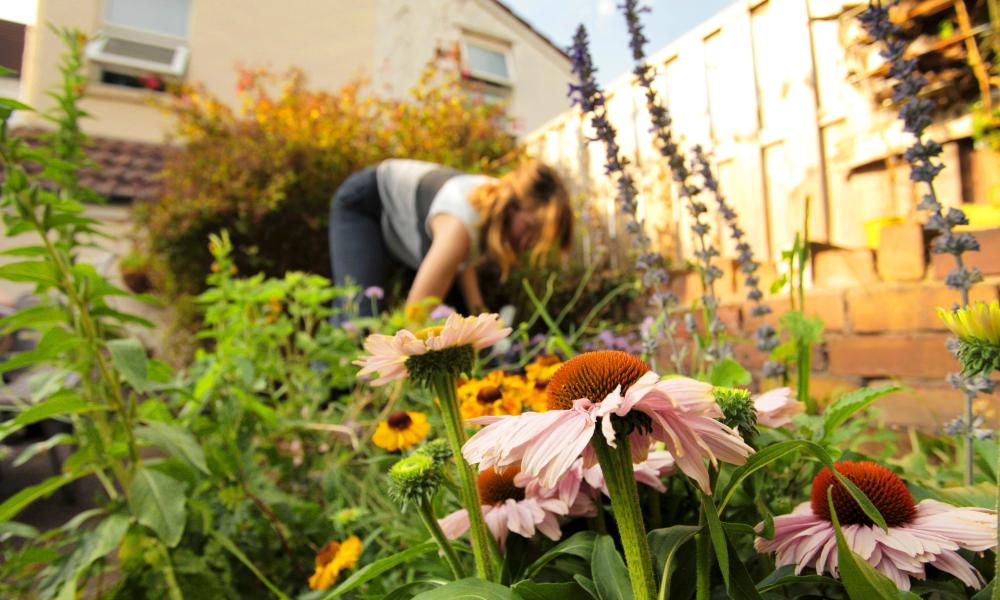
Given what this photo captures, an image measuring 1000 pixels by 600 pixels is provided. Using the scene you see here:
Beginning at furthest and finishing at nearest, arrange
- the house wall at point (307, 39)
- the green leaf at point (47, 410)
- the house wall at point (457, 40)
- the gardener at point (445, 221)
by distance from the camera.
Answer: the house wall at point (457, 40) → the house wall at point (307, 39) → the gardener at point (445, 221) → the green leaf at point (47, 410)

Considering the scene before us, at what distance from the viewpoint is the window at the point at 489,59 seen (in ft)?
23.0

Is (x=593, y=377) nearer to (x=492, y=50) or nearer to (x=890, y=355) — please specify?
(x=890, y=355)

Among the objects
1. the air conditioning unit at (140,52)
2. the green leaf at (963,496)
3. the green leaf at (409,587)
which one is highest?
the air conditioning unit at (140,52)

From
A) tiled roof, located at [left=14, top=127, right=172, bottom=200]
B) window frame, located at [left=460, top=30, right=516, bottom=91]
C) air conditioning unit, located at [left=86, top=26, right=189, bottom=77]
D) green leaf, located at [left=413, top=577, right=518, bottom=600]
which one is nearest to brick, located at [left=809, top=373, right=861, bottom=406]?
green leaf, located at [left=413, top=577, right=518, bottom=600]

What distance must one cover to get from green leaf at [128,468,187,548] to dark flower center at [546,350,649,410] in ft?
2.01

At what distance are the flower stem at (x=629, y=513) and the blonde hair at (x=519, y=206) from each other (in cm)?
209

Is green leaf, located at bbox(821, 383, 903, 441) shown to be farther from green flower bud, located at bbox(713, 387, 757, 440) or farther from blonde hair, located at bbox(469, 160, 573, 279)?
blonde hair, located at bbox(469, 160, 573, 279)

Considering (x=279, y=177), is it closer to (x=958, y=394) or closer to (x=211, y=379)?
(x=211, y=379)

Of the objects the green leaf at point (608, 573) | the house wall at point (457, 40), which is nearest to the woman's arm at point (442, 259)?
the green leaf at point (608, 573)

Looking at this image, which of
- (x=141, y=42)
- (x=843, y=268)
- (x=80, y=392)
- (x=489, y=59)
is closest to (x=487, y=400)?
(x=80, y=392)

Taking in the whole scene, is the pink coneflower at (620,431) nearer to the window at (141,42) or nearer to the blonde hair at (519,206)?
the blonde hair at (519,206)

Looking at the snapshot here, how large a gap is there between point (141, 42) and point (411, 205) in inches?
226

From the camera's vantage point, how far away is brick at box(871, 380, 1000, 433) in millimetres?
1346

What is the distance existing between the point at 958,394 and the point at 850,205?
0.75m
